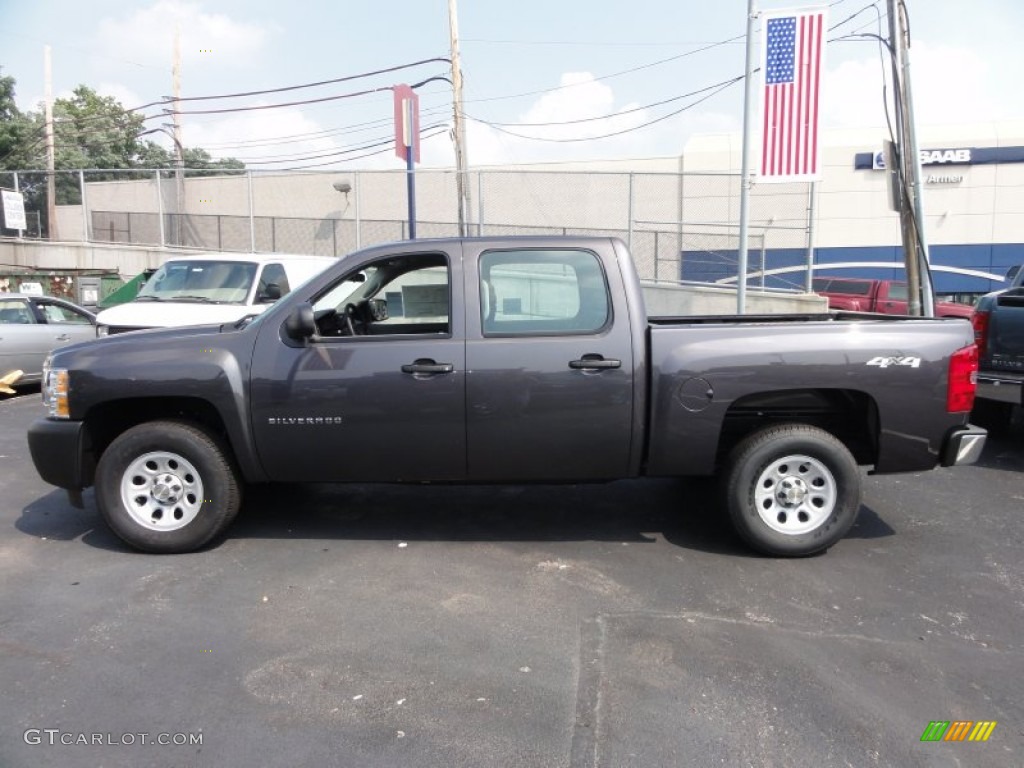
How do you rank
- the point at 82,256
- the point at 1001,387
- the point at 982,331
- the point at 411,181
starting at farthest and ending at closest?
the point at 82,256 < the point at 411,181 < the point at 982,331 < the point at 1001,387

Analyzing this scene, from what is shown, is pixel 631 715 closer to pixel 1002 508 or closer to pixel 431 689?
pixel 431 689

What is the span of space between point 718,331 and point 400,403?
1.91 m

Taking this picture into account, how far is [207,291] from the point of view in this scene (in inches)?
403

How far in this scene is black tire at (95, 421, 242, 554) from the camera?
4.67m

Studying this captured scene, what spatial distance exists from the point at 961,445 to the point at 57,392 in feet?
17.6

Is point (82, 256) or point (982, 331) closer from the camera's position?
point (982, 331)

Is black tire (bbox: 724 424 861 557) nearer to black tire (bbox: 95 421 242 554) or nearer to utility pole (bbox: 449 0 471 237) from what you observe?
black tire (bbox: 95 421 242 554)

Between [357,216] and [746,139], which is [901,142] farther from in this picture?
[357,216]

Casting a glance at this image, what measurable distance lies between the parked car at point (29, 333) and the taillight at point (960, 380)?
1046cm

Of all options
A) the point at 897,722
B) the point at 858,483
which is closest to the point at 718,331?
the point at 858,483

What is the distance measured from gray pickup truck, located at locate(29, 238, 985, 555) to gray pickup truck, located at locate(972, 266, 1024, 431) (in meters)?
2.51

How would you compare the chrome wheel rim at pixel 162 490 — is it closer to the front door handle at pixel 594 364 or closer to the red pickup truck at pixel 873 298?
the front door handle at pixel 594 364

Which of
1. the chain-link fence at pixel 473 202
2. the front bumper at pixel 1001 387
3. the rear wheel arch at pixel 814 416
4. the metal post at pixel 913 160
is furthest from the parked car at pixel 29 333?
the metal post at pixel 913 160

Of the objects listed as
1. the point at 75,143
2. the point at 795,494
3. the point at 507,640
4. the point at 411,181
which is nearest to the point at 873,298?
the point at 411,181
